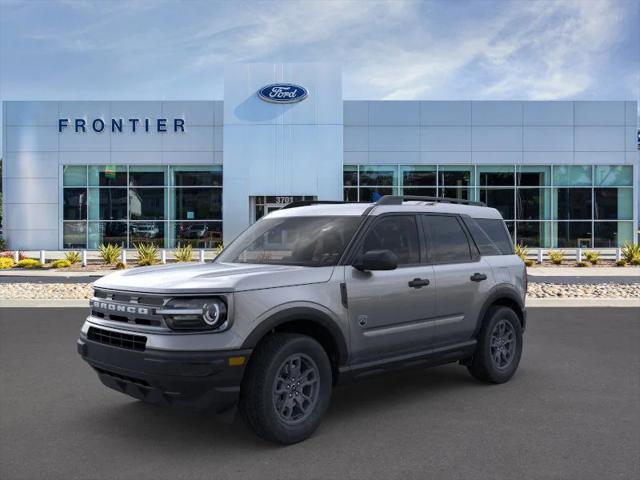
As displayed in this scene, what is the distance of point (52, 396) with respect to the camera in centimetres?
612

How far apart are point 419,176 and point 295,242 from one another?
82.7 feet

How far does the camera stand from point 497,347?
21.9 ft

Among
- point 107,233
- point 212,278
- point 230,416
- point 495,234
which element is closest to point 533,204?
point 107,233

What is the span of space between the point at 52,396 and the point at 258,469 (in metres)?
2.89

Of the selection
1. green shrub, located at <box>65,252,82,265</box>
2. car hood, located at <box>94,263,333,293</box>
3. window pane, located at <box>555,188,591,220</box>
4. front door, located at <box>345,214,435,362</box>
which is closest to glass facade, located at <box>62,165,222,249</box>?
green shrub, located at <box>65,252,82,265</box>

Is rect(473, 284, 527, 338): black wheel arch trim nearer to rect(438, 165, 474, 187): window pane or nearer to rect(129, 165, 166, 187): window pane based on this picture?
rect(438, 165, 474, 187): window pane

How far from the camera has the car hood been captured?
14.7 ft

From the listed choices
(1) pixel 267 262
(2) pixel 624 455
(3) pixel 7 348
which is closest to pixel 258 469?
(1) pixel 267 262

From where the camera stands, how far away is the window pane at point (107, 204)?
99.6ft

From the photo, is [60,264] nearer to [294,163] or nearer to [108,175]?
[108,175]

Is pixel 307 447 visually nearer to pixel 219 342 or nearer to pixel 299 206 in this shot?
pixel 219 342

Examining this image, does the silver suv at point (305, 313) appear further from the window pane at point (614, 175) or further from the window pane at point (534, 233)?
the window pane at point (614, 175)

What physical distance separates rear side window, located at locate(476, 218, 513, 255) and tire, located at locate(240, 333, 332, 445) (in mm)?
2688

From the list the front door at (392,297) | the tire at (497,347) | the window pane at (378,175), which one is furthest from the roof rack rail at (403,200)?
the window pane at (378,175)
